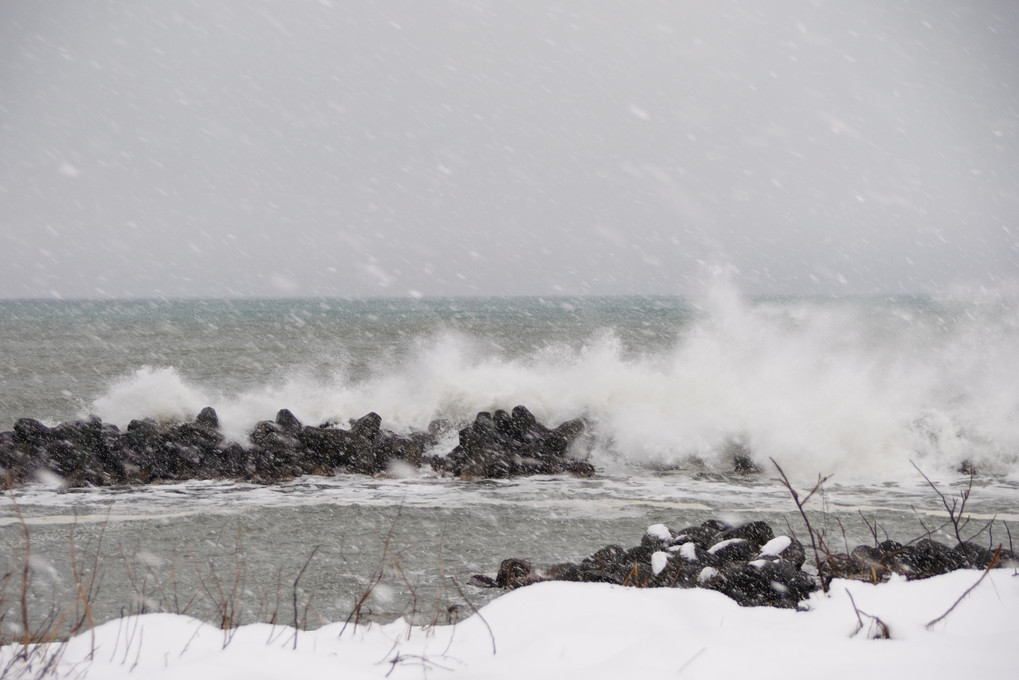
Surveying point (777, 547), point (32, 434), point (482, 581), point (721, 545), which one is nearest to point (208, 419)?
point (32, 434)

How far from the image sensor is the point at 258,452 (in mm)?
9500

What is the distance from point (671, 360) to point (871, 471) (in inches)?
162

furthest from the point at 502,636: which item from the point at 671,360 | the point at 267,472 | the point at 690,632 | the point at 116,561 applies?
the point at 671,360

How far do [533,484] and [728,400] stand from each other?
4703 mm

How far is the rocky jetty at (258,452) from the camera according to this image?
29.7 ft

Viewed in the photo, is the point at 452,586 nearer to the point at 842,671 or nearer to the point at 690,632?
the point at 690,632

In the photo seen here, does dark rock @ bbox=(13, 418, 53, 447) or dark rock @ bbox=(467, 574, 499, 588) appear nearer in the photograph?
dark rock @ bbox=(467, 574, 499, 588)

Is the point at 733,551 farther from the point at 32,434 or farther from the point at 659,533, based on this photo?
the point at 32,434

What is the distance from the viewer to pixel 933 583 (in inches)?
122

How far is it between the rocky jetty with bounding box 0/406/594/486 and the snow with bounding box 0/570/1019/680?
6.37m

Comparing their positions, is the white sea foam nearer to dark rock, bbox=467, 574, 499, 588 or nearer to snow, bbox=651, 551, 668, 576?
dark rock, bbox=467, 574, 499, 588

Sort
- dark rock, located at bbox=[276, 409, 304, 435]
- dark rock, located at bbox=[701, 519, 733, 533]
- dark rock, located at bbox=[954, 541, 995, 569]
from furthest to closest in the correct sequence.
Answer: dark rock, located at bbox=[276, 409, 304, 435], dark rock, located at bbox=[701, 519, 733, 533], dark rock, located at bbox=[954, 541, 995, 569]

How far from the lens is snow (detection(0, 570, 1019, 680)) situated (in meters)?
2.33

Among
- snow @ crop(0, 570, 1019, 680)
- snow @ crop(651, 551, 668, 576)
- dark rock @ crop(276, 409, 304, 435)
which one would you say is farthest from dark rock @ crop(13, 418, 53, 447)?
snow @ crop(651, 551, 668, 576)
